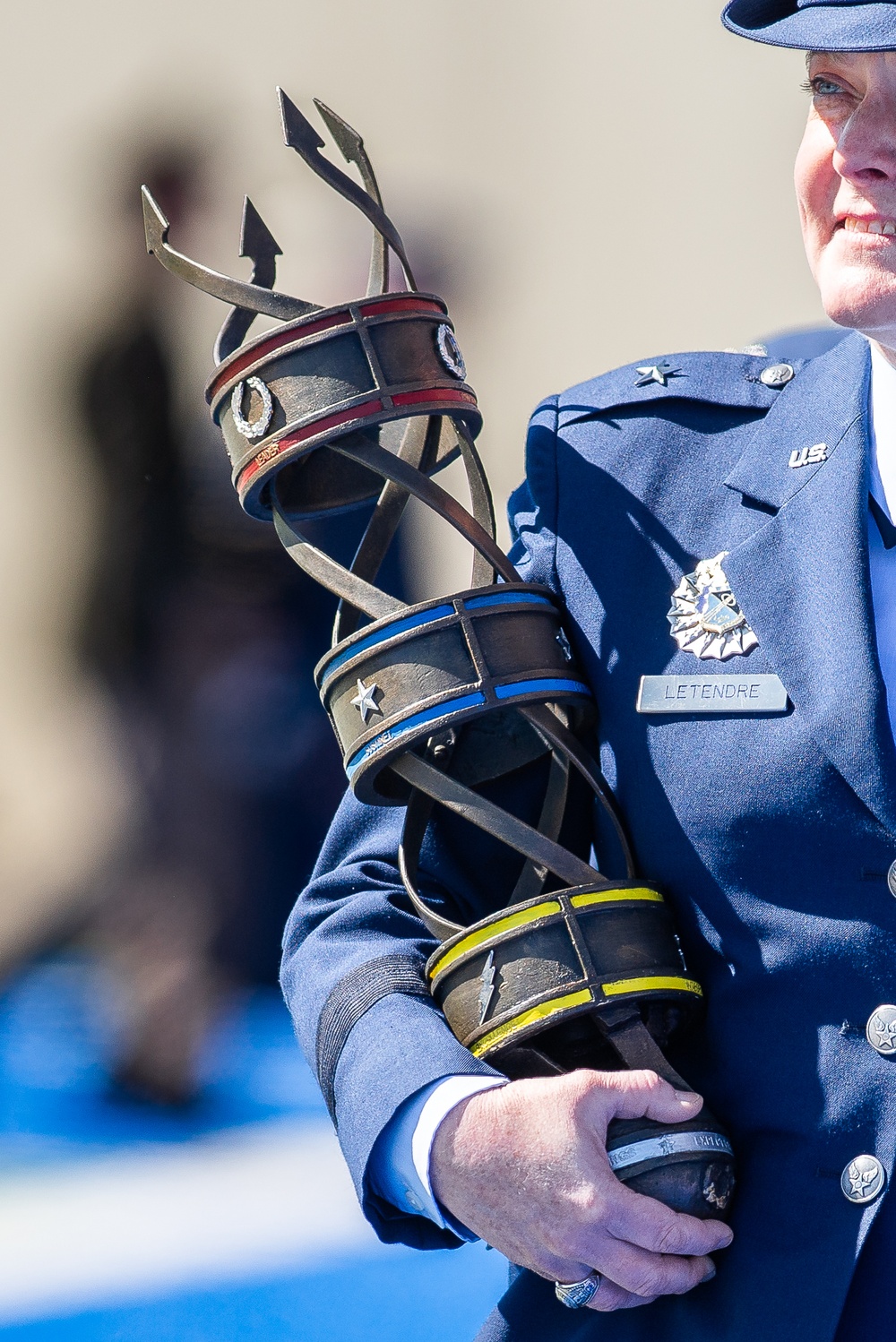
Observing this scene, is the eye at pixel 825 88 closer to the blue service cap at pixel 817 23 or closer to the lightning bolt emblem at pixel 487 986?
the blue service cap at pixel 817 23

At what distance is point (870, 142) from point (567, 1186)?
917mm

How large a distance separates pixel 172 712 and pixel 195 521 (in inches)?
17.9

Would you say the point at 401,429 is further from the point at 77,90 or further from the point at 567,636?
the point at 77,90

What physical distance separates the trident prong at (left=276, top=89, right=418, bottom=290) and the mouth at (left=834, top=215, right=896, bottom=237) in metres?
0.39

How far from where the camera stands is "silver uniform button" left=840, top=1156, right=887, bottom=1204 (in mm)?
1232

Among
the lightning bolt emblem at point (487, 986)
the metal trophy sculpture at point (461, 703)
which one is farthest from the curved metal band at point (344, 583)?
the lightning bolt emblem at point (487, 986)

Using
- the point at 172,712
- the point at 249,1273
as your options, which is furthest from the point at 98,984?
the point at 249,1273

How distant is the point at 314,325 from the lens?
138 centimetres

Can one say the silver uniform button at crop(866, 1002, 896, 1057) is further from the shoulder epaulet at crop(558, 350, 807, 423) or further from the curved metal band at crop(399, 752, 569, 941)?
the shoulder epaulet at crop(558, 350, 807, 423)

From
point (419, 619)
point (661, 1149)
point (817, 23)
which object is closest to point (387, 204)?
point (817, 23)

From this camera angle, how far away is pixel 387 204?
11.4 ft

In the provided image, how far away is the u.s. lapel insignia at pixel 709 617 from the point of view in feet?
4.53

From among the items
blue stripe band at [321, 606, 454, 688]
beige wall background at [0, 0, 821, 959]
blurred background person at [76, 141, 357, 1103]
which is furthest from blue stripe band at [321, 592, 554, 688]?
blurred background person at [76, 141, 357, 1103]

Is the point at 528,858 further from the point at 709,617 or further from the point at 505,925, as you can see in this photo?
the point at 709,617
